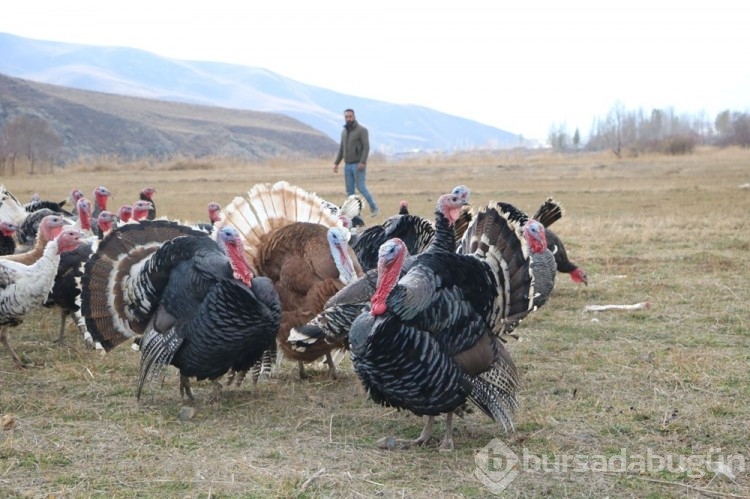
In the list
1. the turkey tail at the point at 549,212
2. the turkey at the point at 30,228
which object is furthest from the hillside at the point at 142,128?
the turkey tail at the point at 549,212

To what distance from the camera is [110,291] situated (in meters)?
5.16

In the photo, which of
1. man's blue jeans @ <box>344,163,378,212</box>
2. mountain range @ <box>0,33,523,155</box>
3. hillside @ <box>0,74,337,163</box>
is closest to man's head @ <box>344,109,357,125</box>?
man's blue jeans @ <box>344,163,378,212</box>

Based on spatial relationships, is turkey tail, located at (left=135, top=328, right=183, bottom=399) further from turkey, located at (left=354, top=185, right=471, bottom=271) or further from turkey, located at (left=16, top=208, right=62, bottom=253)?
turkey, located at (left=16, top=208, right=62, bottom=253)

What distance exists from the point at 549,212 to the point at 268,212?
3193 mm

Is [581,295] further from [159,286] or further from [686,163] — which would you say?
[686,163]

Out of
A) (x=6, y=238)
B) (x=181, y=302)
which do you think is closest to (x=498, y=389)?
(x=181, y=302)

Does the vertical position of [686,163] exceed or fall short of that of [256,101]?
it falls short

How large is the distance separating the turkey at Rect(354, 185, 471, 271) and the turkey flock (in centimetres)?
1

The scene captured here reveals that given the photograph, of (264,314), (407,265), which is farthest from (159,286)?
(407,265)

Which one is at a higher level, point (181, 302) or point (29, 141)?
point (29, 141)

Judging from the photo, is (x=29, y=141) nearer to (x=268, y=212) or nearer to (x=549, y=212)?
(x=549, y=212)

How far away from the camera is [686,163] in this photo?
30344 mm

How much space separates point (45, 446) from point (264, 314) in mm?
1363

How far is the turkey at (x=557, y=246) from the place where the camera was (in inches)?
305
